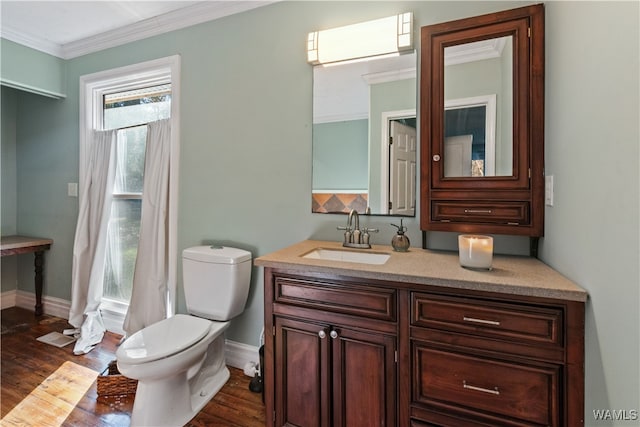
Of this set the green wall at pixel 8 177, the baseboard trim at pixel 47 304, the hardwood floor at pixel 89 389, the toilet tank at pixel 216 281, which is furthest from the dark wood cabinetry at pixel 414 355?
the green wall at pixel 8 177

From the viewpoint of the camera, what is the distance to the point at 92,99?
2705 mm

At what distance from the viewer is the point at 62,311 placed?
2904mm

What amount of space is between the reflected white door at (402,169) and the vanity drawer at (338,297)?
0.63 meters

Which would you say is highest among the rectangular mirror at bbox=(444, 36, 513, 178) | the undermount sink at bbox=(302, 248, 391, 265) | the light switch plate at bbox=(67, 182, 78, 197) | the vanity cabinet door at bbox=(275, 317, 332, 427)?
the rectangular mirror at bbox=(444, 36, 513, 178)

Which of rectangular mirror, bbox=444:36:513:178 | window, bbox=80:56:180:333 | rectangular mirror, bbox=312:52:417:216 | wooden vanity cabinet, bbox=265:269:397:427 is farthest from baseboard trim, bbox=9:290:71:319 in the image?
rectangular mirror, bbox=444:36:513:178

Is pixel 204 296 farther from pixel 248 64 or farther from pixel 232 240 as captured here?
pixel 248 64

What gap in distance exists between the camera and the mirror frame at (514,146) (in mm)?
1387

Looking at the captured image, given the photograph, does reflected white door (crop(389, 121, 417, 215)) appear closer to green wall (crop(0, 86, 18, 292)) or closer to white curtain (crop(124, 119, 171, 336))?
white curtain (crop(124, 119, 171, 336))

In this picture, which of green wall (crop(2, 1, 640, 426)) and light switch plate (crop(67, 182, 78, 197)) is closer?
green wall (crop(2, 1, 640, 426))

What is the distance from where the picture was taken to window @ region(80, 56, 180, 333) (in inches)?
97.7

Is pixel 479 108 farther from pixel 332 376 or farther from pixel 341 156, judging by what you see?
pixel 332 376

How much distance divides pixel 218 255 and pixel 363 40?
1486 millimetres

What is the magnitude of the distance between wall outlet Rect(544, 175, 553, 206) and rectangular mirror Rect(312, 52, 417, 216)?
57 centimetres

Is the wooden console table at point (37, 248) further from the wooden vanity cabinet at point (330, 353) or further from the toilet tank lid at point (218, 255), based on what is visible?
the wooden vanity cabinet at point (330, 353)
